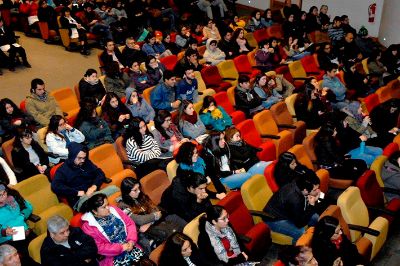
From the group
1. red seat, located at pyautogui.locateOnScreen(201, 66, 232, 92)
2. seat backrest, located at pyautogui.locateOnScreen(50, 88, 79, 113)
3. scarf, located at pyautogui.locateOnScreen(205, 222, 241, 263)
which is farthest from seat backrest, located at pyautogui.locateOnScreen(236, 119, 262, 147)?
seat backrest, located at pyautogui.locateOnScreen(50, 88, 79, 113)

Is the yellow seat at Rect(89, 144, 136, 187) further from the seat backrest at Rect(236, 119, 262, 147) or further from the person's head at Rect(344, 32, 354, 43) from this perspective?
the person's head at Rect(344, 32, 354, 43)

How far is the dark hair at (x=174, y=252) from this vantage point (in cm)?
340

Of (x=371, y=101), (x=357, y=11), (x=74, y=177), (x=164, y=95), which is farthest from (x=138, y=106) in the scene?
(x=357, y=11)

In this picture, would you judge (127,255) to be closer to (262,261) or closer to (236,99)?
(262,261)

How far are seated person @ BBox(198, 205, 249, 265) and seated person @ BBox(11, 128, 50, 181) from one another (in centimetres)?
204

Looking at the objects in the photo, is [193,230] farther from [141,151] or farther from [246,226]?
[141,151]

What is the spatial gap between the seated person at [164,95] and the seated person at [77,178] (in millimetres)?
1985

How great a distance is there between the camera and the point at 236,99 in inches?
259

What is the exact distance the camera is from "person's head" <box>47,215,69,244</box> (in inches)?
133

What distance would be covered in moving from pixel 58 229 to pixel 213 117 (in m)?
2.88

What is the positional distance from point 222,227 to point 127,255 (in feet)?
2.48

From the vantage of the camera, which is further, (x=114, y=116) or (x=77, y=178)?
(x=114, y=116)

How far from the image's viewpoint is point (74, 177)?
4406mm

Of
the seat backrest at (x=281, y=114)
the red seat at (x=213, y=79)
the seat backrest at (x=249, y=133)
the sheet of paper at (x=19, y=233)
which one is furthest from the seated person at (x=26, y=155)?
the red seat at (x=213, y=79)
